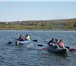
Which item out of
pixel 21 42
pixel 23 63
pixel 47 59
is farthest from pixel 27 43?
pixel 23 63

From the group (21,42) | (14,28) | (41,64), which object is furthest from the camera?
(14,28)

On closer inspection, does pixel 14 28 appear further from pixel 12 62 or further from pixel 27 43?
pixel 12 62

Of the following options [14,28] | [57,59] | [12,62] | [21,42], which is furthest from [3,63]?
[14,28]

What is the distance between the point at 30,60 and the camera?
38969mm

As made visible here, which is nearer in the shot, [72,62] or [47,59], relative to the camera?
[72,62]

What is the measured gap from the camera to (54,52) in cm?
4425

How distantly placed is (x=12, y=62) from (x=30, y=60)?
275cm

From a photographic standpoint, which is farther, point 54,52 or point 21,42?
point 21,42

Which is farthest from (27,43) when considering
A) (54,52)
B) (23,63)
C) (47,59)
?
(23,63)

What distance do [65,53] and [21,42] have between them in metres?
16.0

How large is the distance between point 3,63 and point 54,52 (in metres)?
10.0

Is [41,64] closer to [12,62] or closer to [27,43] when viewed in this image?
[12,62]

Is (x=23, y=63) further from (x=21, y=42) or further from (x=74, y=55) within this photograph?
(x=21, y=42)

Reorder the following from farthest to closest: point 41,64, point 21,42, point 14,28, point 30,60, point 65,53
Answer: point 14,28 < point 21,42 < point 65,53 < point 30,60 < point 41,64
